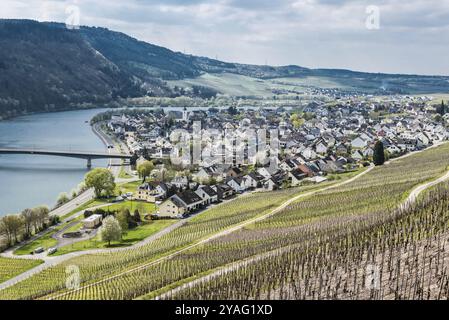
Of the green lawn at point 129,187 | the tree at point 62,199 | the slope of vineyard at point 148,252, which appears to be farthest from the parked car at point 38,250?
the green lawn at point 129,187

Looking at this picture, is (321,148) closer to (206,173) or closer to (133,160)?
(206,173)

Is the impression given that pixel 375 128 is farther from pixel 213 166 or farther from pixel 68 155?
pixel 68 155

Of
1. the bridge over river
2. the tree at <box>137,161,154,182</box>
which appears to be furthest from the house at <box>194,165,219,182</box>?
the bridge over river

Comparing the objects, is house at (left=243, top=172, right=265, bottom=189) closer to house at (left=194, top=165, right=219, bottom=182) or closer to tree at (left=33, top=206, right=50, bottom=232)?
house at (left=194, top=165, right=219, bottom=182)

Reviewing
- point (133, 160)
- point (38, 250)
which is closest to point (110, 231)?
point (38, 250)

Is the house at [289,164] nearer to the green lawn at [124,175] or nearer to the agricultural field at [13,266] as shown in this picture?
the green lawn at [124,175]
